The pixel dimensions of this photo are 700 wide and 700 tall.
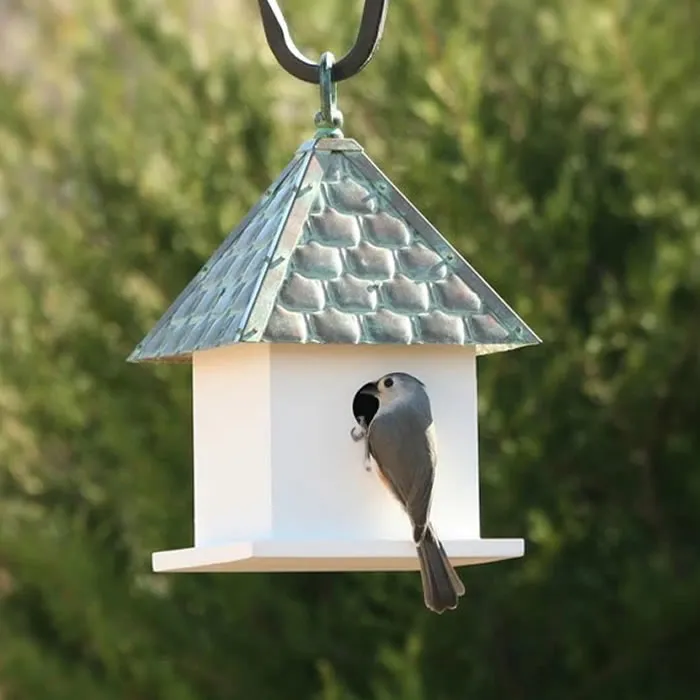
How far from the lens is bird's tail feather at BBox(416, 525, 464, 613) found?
2.35 m

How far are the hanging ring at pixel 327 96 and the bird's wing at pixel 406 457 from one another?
44cm

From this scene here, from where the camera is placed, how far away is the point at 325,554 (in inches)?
93.1

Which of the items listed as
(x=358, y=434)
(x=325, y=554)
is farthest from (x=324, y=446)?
(x=325, y=554)

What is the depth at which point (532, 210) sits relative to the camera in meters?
4.72

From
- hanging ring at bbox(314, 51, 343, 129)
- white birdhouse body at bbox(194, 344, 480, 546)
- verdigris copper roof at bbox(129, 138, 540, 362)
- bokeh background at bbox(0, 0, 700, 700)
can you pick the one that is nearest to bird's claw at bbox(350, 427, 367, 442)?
white birdhouse body at bbox(194, 344, 480, 546)

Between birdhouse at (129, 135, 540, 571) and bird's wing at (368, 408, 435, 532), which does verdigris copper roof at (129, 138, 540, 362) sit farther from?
bird's wing at (368, 408, 435, 532)

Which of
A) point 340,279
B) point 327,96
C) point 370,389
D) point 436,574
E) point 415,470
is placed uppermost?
point 327,96

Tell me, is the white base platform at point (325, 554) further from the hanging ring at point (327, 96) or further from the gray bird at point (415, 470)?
the hanging ring at point (327, 96)

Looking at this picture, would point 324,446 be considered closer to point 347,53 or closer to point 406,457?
point 406,457

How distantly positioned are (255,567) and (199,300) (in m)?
0.38

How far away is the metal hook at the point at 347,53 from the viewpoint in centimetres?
250

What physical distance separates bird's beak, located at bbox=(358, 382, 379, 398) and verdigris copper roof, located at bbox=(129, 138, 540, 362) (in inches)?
2.7

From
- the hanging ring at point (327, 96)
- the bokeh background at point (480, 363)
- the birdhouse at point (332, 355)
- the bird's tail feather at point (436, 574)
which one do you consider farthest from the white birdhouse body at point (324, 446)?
the bokeh background at point (480, 363)

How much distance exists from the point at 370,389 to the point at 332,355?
0.08 m
